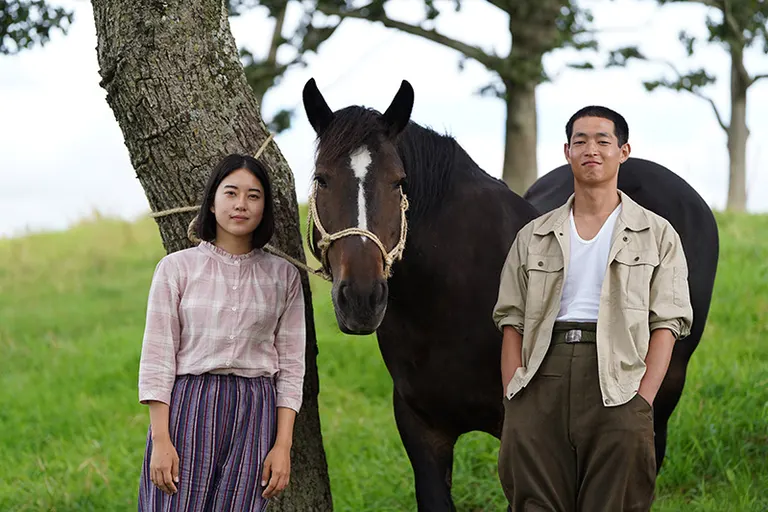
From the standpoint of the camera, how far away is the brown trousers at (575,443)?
8.55ft

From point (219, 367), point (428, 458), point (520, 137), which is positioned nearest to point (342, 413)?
point (428, 458)

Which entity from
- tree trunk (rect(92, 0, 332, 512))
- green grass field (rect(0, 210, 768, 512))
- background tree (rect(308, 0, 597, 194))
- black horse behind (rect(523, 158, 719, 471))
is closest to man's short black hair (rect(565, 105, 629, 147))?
tree trunk (rect(92, 0, 332, 512))

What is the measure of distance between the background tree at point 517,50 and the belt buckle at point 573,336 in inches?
333

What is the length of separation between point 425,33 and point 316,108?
357 inches

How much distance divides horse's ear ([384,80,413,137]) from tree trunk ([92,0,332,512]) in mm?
731

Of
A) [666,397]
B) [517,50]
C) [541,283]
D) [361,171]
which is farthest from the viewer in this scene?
[517,50]

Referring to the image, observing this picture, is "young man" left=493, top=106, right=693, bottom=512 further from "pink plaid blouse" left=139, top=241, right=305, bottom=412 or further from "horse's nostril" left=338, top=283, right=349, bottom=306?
"pink plaid blouse" left=139, top=241, right=305, bottom=412

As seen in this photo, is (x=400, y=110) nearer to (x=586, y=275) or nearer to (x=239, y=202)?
(x=239, y=202)

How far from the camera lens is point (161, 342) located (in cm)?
271

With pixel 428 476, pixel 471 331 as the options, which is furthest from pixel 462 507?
pixel 471 331

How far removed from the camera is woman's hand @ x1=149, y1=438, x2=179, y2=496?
268 cm

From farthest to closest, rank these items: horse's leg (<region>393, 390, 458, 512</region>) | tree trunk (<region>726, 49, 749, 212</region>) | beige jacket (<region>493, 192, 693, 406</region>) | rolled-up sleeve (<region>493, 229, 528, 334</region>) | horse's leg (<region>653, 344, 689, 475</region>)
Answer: tree trunk (<region>726, 49, 749, 212</region>) < horse's leg (<region>653, 344, 689, 475</region>) < horse's leg (<region>393, 390, 458, 512</region>) < rolled-up sleeve (<region>493, 229, 528, 334</region>) < beige jacket (<region>493, 192, 693, 406</region>)

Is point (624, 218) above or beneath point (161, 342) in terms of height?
above

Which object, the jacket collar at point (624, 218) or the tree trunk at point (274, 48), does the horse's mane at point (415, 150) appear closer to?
the jacket collar at point (624, 218)
